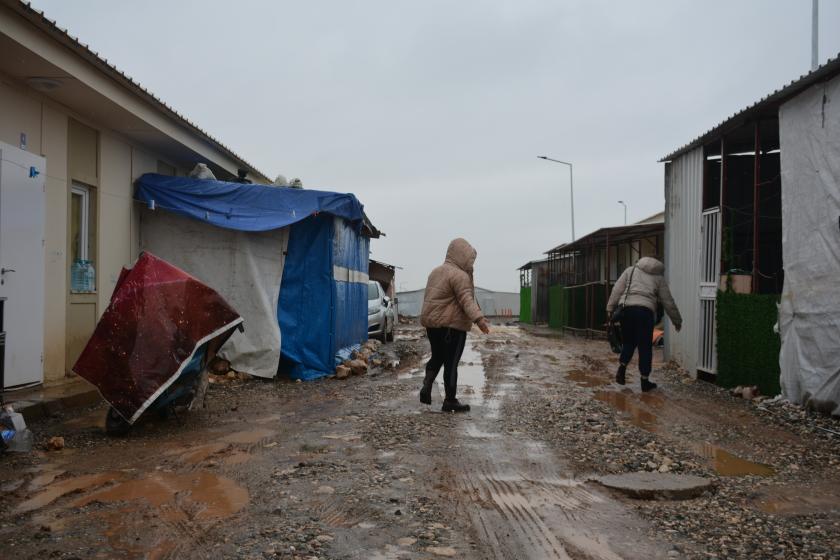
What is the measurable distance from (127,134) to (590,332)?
16172 millimetres

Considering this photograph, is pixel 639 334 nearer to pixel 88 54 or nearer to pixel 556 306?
pixel 88 54

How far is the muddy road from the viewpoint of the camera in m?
3.53

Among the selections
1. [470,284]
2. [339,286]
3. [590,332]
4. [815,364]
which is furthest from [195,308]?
[590,332]

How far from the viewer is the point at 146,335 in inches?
247

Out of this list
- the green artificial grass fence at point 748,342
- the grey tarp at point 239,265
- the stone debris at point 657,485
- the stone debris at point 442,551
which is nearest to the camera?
the stone debris at point 442,551

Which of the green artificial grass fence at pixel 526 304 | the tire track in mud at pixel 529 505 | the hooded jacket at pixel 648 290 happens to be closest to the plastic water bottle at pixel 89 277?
the tire track in mud at pixel 529 505

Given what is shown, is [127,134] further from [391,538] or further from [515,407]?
[391,538]

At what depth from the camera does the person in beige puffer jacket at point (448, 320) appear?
7.45m

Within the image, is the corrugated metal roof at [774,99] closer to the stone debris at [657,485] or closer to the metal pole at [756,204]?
the metal pole at [756,204]

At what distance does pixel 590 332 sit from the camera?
2227 centimetres

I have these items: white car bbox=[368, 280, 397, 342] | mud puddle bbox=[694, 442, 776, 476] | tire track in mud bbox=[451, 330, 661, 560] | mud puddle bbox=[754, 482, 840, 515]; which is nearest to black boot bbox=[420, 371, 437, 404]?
tire track in mud bbox=[451, 330, 661, 560]

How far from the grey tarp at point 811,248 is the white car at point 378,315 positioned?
11656 millimetres

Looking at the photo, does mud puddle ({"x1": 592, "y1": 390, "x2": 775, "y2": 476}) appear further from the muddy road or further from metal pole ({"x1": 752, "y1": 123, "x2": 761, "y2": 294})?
metal pole ({"x1": 752, "y1": 123, "x2": 761, "y2": 294})

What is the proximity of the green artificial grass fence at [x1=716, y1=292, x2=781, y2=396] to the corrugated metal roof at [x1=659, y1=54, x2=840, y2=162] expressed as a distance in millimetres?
2249
